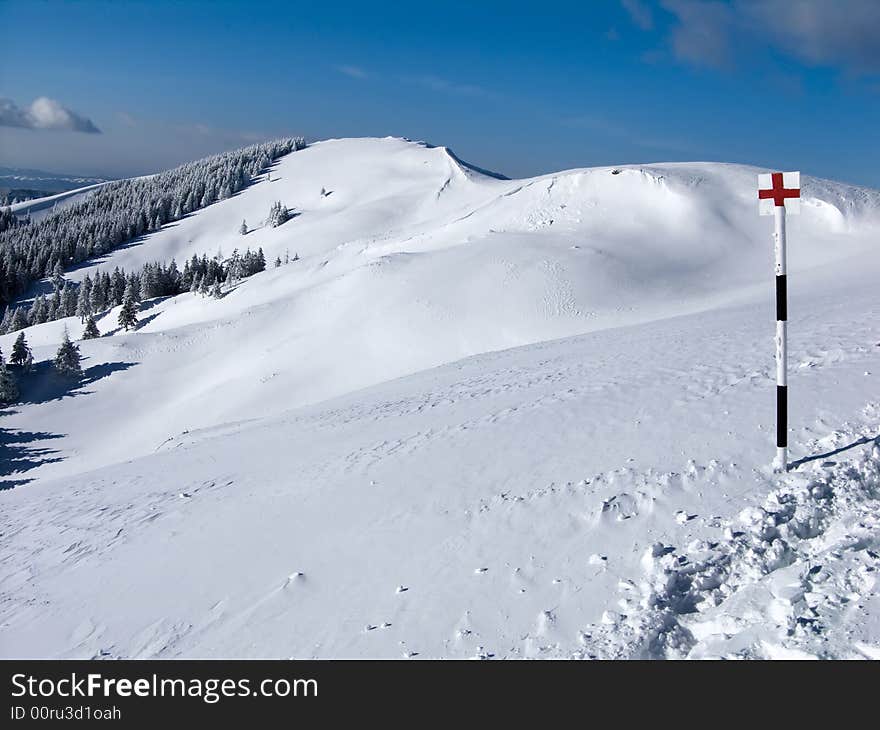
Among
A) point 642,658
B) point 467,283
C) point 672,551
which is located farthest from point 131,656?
point 467,283

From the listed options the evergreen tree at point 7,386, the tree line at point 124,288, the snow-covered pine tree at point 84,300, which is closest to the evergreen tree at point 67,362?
the evergreen tree at point 7,386

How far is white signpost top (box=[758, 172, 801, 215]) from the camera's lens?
295 inches

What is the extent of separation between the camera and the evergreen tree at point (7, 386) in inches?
1574

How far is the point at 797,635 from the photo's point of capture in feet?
15.8

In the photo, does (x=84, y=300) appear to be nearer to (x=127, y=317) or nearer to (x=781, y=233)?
(x=127, y=317)

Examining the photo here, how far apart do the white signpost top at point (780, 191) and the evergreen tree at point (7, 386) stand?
152 ft

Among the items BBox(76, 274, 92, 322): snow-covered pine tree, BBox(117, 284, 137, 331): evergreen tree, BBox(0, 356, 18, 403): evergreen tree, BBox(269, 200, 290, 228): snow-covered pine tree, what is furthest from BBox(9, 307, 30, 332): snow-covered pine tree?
BBox(269, 200, 290, 228): snow-covered pine tree

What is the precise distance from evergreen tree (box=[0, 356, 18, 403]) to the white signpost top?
4639 cm

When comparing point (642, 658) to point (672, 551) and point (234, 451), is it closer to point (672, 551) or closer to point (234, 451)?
point (672, 551)

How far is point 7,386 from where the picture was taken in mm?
40312

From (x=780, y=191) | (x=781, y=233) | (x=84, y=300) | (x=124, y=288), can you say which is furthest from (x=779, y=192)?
(x=84, y=300)

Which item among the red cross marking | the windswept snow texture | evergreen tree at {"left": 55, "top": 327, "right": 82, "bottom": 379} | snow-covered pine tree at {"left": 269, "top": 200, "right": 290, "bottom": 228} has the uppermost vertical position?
snow-covered pine tree at {"left": 269, "top": 200, "right": 290, "bottom": 228}

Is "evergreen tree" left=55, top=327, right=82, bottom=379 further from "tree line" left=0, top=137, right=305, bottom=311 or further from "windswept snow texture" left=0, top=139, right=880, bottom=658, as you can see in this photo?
"tree line" left=0, top=137, right=305, bottom=311
